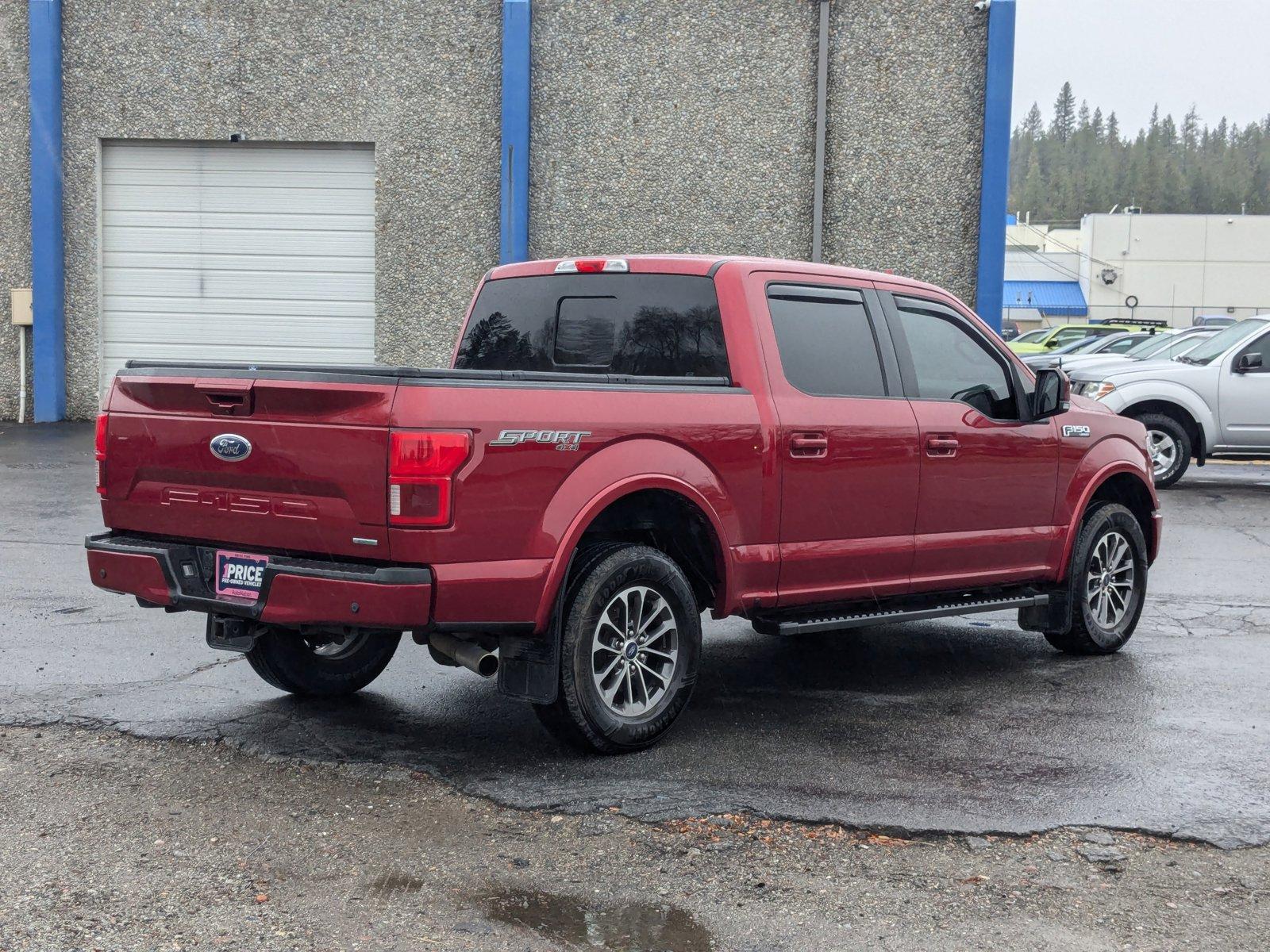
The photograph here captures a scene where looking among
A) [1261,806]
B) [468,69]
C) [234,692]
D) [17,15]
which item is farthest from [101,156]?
[1261,806]

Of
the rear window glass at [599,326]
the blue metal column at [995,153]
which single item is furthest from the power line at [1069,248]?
the rear window glass at [599,326]

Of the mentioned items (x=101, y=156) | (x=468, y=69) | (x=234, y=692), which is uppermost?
(x=468, y=69)

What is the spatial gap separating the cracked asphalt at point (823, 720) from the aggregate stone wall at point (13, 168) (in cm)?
1235

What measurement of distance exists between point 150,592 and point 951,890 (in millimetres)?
3085

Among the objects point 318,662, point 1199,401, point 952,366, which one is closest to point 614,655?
point 318,662

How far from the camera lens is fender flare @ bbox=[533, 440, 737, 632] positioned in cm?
500

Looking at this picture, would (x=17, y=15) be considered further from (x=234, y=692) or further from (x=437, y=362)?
(x=234, y=692)

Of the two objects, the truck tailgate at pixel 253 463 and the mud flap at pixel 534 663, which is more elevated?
the truck tailgate at pixel 253 463

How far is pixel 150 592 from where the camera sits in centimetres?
525

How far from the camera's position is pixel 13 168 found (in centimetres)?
1947

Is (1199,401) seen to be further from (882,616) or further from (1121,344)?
(1121,344)

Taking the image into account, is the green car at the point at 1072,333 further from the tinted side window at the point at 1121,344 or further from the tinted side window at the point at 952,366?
the tinted side window at the point at 952,366

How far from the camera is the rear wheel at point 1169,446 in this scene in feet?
49.6

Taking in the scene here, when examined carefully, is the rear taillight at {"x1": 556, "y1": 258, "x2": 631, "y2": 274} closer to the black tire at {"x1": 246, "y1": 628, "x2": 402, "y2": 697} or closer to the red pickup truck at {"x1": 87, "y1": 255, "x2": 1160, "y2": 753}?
the red pickup truck at {"x1": 87, "y1": 255, "x2": 1160, "y2": 753}
